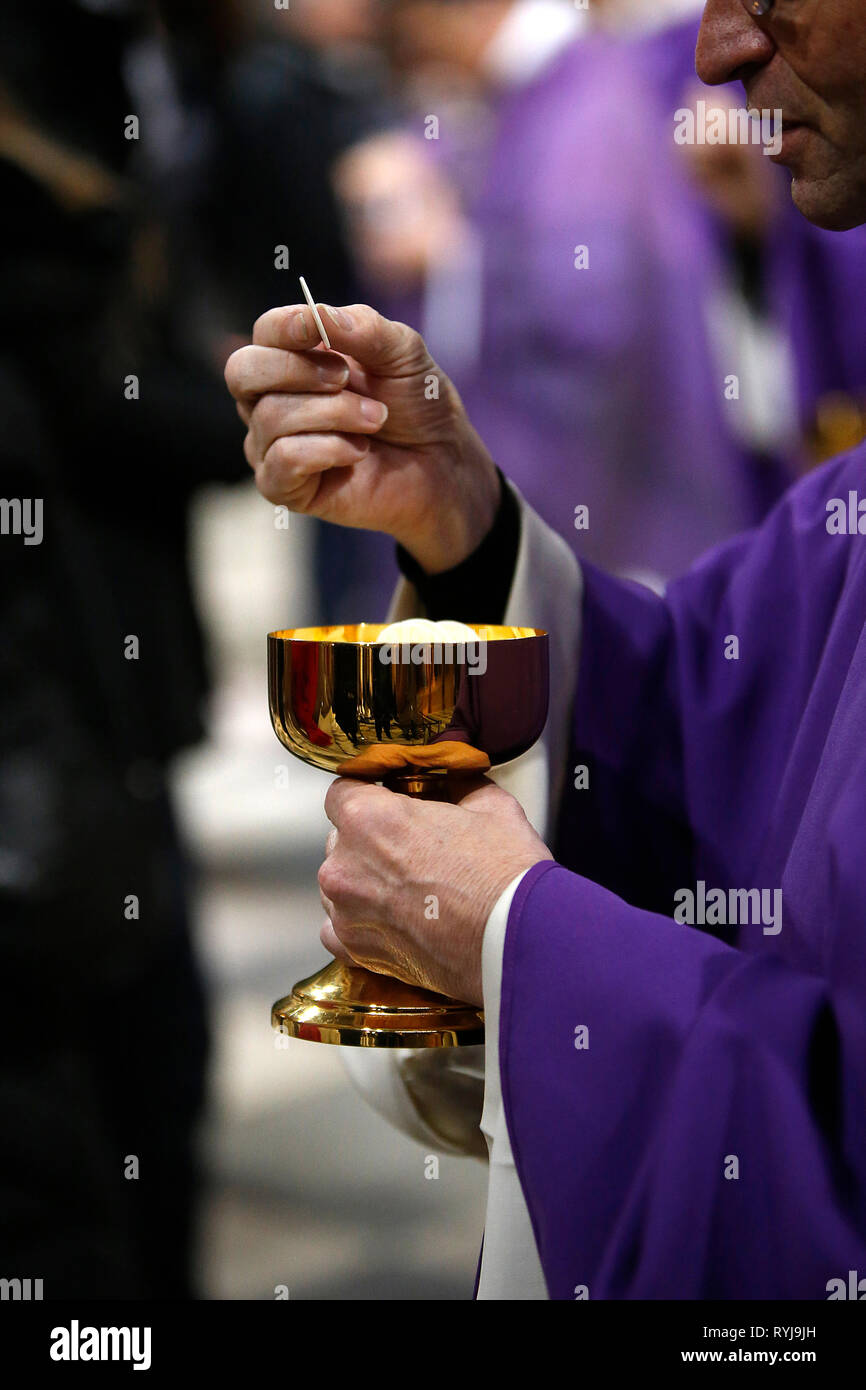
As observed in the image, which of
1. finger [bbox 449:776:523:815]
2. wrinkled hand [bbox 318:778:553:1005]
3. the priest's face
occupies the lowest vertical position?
wrinkled hand [bbox 318:778:553:1005]

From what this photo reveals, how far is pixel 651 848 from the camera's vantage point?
46.5 inches

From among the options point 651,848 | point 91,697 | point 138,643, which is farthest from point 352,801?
point 138,643

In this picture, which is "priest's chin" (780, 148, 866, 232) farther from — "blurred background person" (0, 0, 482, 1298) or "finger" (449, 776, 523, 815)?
"blurred background person" (0, 0, 482, 1298)

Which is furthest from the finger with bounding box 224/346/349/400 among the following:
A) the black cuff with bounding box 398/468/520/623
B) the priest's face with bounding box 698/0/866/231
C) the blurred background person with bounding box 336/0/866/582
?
the blurred background person with bounding box 336/0/866/582

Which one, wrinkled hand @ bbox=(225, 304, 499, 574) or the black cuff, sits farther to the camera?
the black cuff

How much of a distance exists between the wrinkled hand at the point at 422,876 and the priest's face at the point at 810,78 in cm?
41

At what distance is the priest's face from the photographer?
0.88 meters

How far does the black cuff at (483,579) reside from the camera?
1.16 metres

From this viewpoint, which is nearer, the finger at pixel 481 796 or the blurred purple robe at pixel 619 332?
the finger at pixel 481 796

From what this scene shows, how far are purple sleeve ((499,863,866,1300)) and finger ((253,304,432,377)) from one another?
1.25 feet

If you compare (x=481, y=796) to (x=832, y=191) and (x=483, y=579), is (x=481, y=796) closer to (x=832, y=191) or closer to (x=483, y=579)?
(x=483, y=579)

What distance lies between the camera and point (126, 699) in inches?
73.8

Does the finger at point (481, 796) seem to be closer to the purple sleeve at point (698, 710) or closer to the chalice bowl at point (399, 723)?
the chalice bowl at point (399, 723)

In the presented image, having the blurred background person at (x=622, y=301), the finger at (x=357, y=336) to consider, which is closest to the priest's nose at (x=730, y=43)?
the finger at (x=357, y=336)
